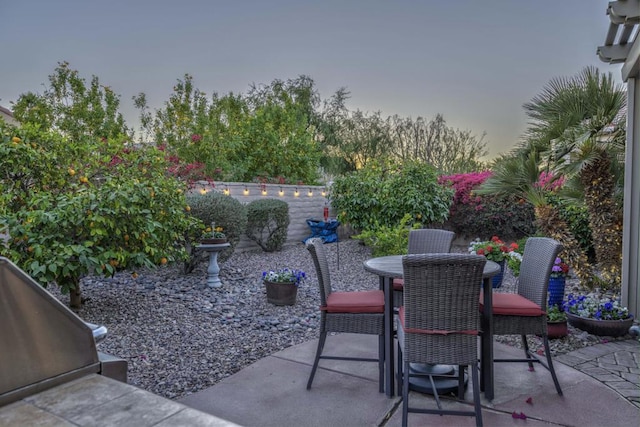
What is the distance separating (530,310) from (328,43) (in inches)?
322

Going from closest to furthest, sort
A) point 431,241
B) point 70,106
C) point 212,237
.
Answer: point 431,241 → point 212,237 → point 70,106

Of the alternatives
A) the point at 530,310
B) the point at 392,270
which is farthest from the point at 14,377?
the point at 530,310

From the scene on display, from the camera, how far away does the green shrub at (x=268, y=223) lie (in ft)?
25.6

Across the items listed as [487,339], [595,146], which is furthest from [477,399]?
[595,146]

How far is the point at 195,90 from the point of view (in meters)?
11.0

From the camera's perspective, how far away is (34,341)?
4.45 feet

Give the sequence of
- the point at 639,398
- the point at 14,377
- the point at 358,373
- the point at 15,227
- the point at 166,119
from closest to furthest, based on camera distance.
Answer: the point at 14,377 → the point at 639,398 → the point at 358,373 → the point at 15,227 → the point at 166,119

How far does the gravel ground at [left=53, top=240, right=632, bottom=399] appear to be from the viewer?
2.98m

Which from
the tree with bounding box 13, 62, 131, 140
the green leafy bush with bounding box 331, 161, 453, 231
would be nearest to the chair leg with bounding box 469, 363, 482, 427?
the green leafy bush with bounding box 331, 161, 453, 231

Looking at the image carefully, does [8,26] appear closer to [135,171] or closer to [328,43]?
[135,171]

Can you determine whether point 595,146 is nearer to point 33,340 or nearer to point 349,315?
point 349,315

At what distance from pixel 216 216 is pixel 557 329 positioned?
4378 millimetres

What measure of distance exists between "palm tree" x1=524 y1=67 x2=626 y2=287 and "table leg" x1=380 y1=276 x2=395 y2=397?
3.23m

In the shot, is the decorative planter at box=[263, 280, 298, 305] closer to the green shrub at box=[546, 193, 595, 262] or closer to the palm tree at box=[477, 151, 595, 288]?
the palm tree at box=[477, 151, 595, 288]
